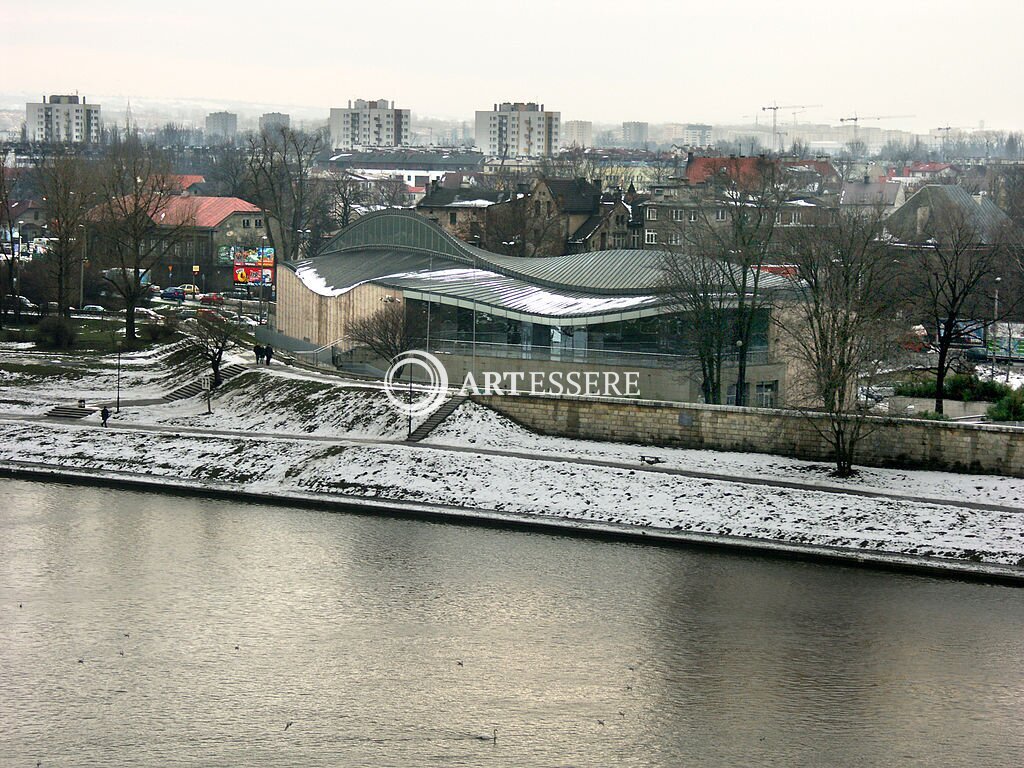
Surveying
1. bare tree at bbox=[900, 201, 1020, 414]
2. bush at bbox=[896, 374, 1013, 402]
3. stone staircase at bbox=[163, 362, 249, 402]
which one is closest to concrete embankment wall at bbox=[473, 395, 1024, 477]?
bare tree at bbox=[900, 201, 1020, 414]

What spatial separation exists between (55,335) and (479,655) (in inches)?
1364

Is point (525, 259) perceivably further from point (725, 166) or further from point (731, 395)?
point (725, 166)

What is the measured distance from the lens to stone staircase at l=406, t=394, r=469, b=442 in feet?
117

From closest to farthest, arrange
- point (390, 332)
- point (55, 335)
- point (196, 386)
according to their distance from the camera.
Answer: point (390, 332) < point (196, 386) < point (55, 335)

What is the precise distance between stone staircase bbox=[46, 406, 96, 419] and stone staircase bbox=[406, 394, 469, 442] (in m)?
11.4

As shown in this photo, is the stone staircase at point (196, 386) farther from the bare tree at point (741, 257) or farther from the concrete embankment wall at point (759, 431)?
the bare tree at point (741, 257)

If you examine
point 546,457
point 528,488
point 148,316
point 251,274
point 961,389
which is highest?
point 251,274

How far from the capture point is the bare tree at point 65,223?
54.9m

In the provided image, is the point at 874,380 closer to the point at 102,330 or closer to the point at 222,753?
the point at 222,753

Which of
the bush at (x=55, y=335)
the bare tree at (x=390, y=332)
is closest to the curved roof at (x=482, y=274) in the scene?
the bare tree at (x=390, y=332)

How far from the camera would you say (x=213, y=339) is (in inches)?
1713

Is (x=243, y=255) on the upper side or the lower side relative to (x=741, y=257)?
upper

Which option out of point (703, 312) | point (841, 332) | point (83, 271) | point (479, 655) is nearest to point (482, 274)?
point (703, 312)

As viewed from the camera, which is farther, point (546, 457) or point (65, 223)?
point (65, 223)
